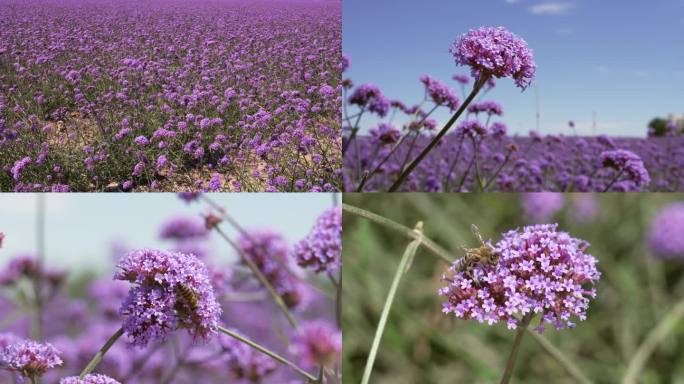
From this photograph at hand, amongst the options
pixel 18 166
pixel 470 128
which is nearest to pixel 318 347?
pixel 470 128

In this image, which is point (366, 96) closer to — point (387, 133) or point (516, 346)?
point (387, 133)

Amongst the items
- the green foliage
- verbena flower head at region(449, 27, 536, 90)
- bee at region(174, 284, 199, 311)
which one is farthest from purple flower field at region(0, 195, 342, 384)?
verbena flower head at region(449, 27, 536, 90)

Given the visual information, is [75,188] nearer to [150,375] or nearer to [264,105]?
[264,105]

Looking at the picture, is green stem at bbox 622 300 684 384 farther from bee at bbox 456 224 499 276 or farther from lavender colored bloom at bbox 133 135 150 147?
lavender colored bloom at bbox 133 135 150 147

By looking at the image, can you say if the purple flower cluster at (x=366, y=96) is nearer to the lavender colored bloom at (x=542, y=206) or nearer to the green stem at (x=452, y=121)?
the lavender colored bloom at (x=542, y=206)

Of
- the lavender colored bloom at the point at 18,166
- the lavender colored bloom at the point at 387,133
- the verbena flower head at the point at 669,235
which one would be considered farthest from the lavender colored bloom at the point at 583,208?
the lavender colored bloom at the point at 18,166

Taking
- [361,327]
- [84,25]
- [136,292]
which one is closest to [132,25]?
[84,25]

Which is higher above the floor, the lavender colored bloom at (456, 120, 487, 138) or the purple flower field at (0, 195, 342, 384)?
the lavender colored bloom at (456, 120, 487, 138)
